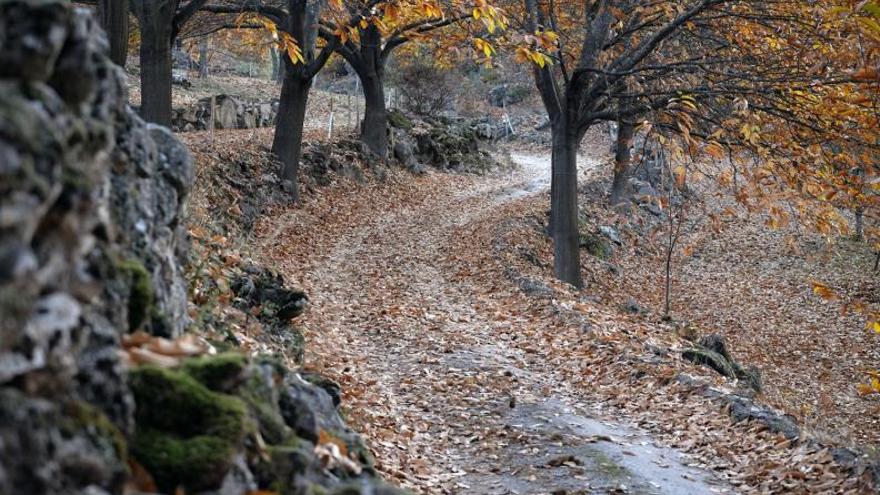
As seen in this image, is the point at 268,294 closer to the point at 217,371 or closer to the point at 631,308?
the point at 217,371

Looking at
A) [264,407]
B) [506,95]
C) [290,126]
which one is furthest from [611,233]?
[506,95]

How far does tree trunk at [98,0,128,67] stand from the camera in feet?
32.1

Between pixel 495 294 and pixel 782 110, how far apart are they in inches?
208

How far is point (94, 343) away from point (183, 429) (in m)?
0.51

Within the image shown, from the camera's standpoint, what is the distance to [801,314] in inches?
747

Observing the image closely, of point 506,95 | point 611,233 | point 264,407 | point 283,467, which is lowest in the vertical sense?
point 611,233

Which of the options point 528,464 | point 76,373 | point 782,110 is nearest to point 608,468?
point 528,464

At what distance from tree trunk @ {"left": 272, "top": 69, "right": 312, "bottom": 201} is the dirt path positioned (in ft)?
8.56

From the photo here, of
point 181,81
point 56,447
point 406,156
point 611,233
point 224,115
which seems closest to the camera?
point 56,447

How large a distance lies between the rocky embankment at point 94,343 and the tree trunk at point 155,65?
8.14 meters

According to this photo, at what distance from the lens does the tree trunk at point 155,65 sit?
440 inches

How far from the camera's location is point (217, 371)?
3.26 metres

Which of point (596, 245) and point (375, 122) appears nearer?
point (596, 245)

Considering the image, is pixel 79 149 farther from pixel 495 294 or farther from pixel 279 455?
pixel 495 294
